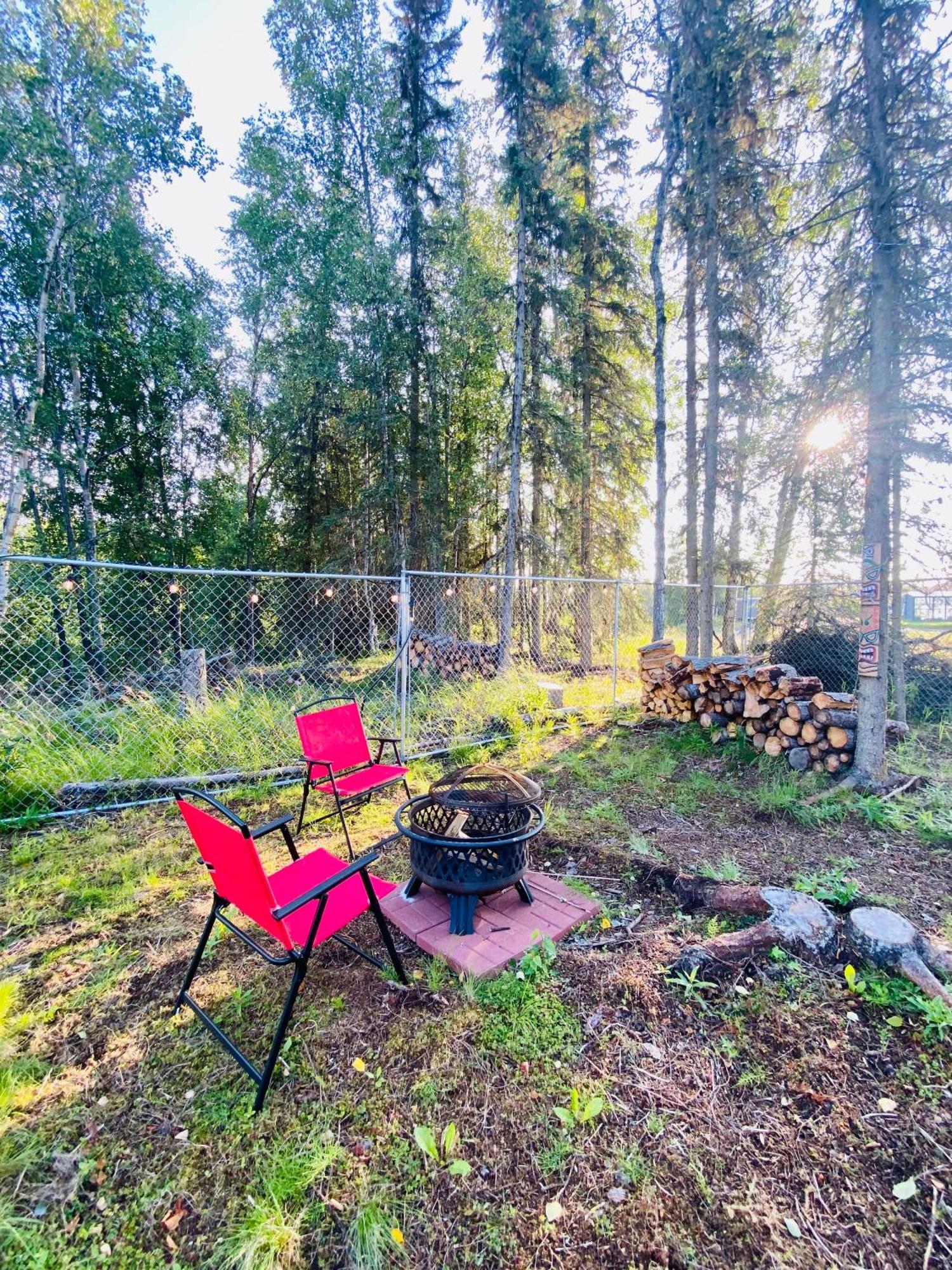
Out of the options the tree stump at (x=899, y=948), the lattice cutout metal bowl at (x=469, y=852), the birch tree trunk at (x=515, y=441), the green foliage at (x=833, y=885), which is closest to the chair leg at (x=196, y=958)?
the lattice cutout metal bowl at (x=469, y=852)

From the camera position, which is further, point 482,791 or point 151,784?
point 151,784

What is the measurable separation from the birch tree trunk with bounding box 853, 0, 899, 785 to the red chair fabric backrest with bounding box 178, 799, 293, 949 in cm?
408

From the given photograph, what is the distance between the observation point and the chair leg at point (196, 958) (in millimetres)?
1787

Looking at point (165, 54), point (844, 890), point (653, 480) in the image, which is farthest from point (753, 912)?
point (165, 54)

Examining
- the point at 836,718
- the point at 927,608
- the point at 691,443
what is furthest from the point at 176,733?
the point at 927,608

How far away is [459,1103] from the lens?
150cm

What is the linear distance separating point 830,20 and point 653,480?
6362 millimetres

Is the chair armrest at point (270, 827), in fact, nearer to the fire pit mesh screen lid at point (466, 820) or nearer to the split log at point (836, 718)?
the fire pit mesh screen lid at point (466, 820)

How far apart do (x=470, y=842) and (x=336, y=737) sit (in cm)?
155

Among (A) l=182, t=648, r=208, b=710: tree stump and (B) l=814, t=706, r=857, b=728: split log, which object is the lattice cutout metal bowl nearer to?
(B) l=814, t=706, r=857, b=728: split log

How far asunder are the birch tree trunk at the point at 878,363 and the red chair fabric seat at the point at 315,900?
3748mm

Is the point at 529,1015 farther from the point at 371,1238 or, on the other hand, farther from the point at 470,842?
the point at 371,1238

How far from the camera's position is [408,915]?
2.34m

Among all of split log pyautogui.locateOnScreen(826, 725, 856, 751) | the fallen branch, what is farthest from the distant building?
the fallen branch
